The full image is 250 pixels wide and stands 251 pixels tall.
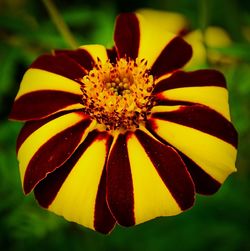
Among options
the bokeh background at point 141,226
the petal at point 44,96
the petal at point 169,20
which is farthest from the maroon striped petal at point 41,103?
the petal at point 169,20

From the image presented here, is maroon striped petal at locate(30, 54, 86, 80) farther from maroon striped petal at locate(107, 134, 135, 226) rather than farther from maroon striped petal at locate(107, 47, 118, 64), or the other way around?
maroon striped petal at locate(107, 134, 135, 226)

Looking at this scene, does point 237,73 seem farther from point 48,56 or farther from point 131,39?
point 48,56

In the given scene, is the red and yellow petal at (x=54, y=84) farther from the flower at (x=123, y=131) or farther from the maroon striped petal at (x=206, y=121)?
the maroon striped petal at (x=206, y=121)

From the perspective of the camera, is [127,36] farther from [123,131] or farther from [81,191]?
[81,191]

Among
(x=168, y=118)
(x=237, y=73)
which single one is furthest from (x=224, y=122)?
(x=237, y=73)

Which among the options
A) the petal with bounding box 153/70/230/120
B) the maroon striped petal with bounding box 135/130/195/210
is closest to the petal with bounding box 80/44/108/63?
the petal with bounding box 153/70/230/120

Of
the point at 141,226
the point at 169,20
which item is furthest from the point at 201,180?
the point at 169,20

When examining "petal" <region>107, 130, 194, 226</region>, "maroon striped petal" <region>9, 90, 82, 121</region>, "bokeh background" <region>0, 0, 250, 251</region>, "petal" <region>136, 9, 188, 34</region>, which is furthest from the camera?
"petal" <region>136, 9, 188, 34</region>
